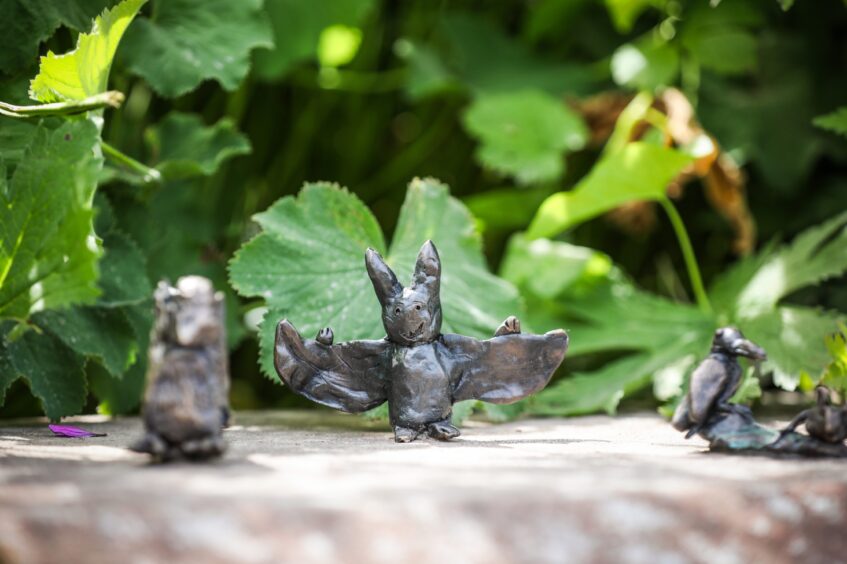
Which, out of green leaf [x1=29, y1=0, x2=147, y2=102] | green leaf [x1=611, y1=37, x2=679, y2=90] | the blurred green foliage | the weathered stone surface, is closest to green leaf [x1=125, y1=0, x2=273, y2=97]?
the blurred green foliage

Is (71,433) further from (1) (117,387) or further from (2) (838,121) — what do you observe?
(2) (838,121)

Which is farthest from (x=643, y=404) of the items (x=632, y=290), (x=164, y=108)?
(x=164, y=108)

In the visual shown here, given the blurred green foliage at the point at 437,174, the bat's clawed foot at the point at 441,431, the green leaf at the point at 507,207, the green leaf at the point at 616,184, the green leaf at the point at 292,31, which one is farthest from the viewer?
the green leaf at the point at 507,207

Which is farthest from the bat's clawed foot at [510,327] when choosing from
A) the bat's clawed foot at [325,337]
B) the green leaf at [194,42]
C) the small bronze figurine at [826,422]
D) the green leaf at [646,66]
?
the green leaf at [646,66]

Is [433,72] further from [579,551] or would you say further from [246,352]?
[579,551]

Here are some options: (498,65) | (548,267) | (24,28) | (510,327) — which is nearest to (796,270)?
(548,267)

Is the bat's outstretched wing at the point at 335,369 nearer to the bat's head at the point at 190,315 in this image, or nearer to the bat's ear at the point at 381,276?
the bat's ear at the point at 381,276

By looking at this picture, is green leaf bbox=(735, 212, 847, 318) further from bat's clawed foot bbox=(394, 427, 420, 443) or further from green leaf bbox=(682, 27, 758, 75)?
bat's clawed foot bbox=(394, 427, 420, 443)
